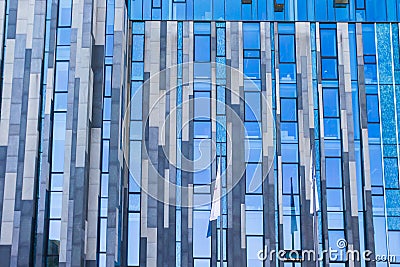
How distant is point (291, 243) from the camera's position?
1316 inches

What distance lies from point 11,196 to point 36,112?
11.7 ft

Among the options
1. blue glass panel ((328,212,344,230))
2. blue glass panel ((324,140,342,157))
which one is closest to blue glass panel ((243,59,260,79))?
blue glass panel ((324,140,342,157))

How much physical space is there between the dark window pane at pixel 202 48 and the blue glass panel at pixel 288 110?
4.20 m

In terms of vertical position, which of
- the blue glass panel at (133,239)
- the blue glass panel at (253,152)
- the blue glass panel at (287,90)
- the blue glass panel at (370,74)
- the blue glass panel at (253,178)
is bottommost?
the blue glass panel at (133,239)

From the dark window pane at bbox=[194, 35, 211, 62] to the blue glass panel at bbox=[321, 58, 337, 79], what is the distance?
5519 mm

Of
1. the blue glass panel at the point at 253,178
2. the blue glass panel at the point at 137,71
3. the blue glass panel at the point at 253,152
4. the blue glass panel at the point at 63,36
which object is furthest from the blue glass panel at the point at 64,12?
the blue glass panel at the point at 253,178

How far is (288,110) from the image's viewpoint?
34844mm

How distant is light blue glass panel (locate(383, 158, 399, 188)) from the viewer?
33.9 meters

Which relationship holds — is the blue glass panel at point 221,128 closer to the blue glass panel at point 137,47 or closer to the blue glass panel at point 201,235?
the blue glass panel at point 201,235

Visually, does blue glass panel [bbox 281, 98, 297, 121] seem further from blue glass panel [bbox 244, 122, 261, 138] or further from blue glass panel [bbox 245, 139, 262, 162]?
blue glass panel [bbox 245, 139, 262, 162]

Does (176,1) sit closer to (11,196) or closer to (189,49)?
(189,49)

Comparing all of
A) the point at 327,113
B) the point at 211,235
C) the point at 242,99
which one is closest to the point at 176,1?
the point at 242,99

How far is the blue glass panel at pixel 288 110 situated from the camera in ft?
114

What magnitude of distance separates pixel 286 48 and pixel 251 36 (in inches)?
69.8
